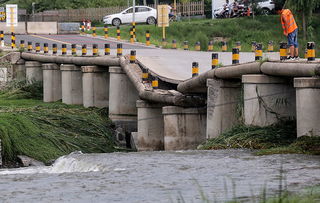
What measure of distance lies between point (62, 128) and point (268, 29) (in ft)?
129

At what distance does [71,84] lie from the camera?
115 ft

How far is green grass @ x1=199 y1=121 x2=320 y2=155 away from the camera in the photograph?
658 inches

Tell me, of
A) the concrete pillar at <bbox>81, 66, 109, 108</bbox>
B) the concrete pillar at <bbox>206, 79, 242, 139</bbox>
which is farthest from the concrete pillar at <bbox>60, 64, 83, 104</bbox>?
the concrete pillar at <bbox>206, 79, 242, 139</bbox>

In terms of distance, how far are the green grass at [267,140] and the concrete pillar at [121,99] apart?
11.4 m

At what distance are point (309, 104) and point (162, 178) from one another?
390 centimetres

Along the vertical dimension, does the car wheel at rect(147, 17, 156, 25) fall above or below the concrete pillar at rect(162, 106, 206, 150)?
above

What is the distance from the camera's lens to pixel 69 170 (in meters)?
16.9

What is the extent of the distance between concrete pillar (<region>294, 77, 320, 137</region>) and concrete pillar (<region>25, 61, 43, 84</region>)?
22.8 metres

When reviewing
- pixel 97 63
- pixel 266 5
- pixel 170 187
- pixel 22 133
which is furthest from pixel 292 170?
pixel 266 5

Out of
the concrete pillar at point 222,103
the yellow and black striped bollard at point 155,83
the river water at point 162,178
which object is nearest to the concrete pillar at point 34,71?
the yellow and black striped bollard at point 155,83

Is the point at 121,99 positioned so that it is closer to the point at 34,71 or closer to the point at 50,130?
the point at 50,130

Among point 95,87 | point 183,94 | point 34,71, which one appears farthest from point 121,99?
point 34,71

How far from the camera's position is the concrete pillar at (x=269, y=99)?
61.8 ft

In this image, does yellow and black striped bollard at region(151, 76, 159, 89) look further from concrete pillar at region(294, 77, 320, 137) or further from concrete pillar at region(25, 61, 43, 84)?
concrete pillar at region(25, 61, 43, 84)
